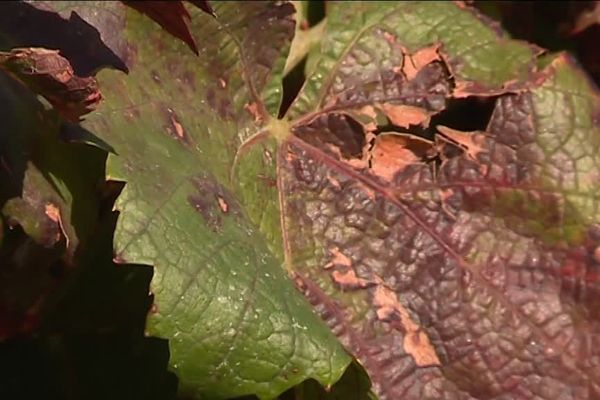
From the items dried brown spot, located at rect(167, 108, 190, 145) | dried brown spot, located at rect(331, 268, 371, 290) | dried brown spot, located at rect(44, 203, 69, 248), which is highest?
dried brown spot, located at rect(167, 108, 190, 145)

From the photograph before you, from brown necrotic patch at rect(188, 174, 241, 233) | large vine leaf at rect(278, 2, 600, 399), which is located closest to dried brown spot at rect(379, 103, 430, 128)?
large vine leaf at rect(278, 2, 600, 399)

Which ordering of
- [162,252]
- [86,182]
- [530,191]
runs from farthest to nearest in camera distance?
[530,191], [86,182], [162,252]

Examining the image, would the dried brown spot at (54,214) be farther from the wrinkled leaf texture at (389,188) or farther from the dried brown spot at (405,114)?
the dried brown spot at (405,114)

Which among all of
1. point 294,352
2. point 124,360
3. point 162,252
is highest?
point 162,252

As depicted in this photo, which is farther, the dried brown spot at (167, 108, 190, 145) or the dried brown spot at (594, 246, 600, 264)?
the dried brown spot at (594, 246, 600, 264)

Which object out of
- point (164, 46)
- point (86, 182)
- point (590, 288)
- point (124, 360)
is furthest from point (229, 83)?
point (590, 288)

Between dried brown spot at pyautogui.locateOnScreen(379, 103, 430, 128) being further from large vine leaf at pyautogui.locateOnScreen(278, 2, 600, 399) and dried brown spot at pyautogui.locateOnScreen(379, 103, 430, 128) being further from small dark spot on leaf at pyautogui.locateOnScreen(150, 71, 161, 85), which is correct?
small dark spot on leaf at pyautogui.locateOnScreen(150, 71, 161, 85)

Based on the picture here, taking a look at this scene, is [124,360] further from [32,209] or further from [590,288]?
[590,288]

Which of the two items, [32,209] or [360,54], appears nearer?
[32,209]

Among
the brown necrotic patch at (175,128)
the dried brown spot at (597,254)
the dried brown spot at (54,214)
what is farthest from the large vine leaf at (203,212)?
the dried brown spot at (597,254)
